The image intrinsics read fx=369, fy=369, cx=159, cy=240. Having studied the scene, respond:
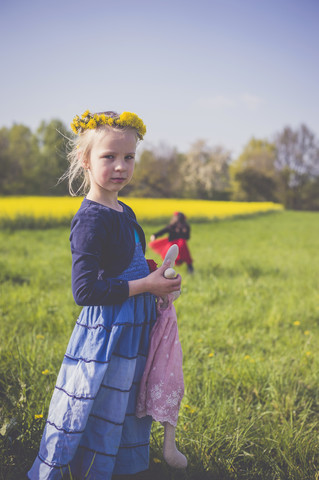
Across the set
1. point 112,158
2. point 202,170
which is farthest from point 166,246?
point 202,170

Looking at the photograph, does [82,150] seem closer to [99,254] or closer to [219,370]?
[99,254]

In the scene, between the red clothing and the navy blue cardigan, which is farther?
the red clothing

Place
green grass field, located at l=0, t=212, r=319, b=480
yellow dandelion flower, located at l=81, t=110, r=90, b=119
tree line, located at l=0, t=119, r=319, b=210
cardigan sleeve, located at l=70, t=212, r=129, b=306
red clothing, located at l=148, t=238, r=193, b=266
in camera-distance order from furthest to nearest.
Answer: tree line, located at l=0, t=119, r=319, b=210 → red clothing, located at l=148, t=238, r=193, b=266 → green grass field, located at l=0, t=212, r=319, b=480 → yellow dandelion flower, located at l=81, t=110, r=90, b=119 → cardigan sleeve, located at l=70, t=212, r=129, b=306

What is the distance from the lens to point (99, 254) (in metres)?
1.44

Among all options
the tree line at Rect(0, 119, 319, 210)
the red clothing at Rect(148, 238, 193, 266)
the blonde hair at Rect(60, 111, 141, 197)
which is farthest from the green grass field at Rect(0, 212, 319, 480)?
the tree line at Rect(0, 119, 319, 210)

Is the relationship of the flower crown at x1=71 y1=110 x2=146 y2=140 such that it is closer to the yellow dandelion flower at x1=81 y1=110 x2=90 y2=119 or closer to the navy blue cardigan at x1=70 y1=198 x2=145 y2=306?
the yellow dandelion flower at x1=81 y1=110 x2=90 y2=119

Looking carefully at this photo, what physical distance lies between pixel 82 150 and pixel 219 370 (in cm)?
203

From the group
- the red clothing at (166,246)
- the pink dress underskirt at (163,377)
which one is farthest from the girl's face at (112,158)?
the red clothing at (166,246)

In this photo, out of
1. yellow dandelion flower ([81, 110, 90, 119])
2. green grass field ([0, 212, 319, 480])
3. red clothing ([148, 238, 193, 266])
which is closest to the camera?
yellow dandelion flower ([81, 110, 90, 119])

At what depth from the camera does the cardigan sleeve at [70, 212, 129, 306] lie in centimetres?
140

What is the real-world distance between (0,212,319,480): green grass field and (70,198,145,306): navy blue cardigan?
1028 mm

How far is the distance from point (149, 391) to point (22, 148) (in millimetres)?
25816

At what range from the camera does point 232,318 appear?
392cm

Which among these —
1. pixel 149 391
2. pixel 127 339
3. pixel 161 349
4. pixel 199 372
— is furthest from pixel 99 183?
pixel 199 372
